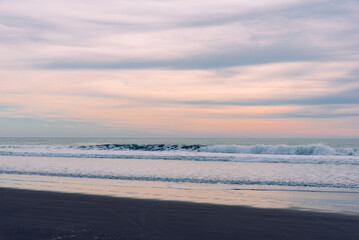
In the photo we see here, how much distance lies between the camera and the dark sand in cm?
623

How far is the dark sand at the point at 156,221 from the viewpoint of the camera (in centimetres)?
623

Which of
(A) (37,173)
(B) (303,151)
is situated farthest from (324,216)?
(B) (303,151)

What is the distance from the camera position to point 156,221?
23.7 feet

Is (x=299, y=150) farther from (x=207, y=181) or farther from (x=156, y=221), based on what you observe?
(x=156, y=221)

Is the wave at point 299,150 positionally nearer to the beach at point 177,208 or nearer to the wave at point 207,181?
the beach at point 177,208

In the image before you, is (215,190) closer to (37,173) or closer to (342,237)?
(342,237)

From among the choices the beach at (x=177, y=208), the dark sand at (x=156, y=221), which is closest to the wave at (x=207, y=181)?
the beach at (x=177, y=208)

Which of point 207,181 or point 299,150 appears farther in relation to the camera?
point 299,150

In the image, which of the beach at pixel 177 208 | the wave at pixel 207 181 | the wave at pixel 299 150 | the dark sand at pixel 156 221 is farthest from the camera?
the wave at pixel 299 150

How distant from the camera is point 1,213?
25.7 feet

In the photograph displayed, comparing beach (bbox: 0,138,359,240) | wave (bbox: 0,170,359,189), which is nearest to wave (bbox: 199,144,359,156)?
beach (bbox: 0,138,359,240)

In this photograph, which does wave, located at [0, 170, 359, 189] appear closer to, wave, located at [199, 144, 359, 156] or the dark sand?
the dark sand

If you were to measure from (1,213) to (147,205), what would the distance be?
131 inches

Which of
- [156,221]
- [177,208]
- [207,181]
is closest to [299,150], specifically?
[207,181]
